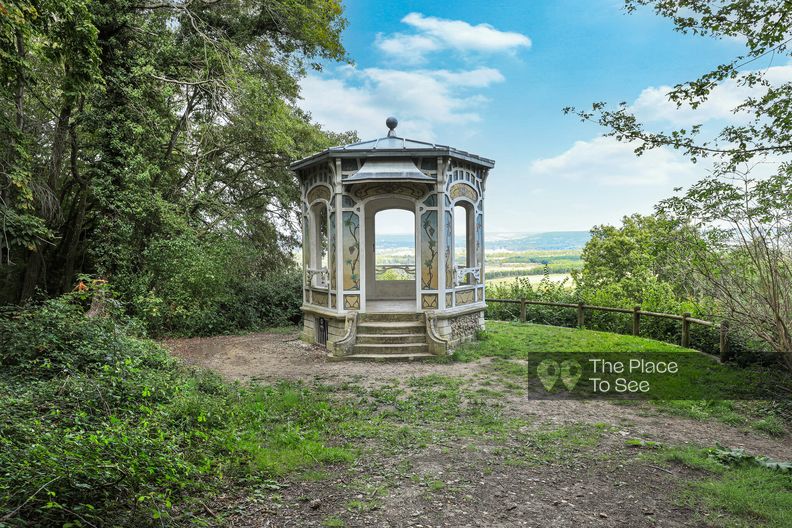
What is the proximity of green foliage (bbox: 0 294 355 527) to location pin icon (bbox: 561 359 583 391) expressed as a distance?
3.78 metres

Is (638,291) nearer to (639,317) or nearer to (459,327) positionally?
(639,317)

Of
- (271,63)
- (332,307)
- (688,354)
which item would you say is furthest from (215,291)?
(688,354)

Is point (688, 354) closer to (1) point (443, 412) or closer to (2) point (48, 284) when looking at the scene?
(1) point (443, 412)

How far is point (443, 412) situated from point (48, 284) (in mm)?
12472

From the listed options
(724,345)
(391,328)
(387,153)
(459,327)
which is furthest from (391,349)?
(724,345)

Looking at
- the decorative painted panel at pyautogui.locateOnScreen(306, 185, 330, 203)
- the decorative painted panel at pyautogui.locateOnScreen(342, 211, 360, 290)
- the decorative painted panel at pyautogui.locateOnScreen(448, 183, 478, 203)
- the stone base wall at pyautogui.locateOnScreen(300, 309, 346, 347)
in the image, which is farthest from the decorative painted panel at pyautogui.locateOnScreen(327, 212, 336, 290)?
the decorative painted panel at pyautogui.locateOnScreen(448, 183, 478, 203)

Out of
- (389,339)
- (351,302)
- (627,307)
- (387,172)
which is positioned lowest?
(389,339)

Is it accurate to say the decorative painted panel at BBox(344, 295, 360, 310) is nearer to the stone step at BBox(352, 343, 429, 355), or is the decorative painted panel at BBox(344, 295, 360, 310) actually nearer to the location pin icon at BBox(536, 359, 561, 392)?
the stone step at BBox(352, 343, 429, 355)

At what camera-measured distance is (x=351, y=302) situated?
32.1ft

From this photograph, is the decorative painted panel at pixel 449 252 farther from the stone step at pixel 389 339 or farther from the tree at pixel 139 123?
the tree at pixel 139 123

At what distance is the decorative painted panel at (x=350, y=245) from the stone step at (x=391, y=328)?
3.11 feet

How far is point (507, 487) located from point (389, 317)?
20.0 feet

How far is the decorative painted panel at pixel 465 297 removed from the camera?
33.9ft

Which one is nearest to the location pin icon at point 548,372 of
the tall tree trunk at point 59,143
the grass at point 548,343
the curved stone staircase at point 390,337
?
the grass at point 548,343
